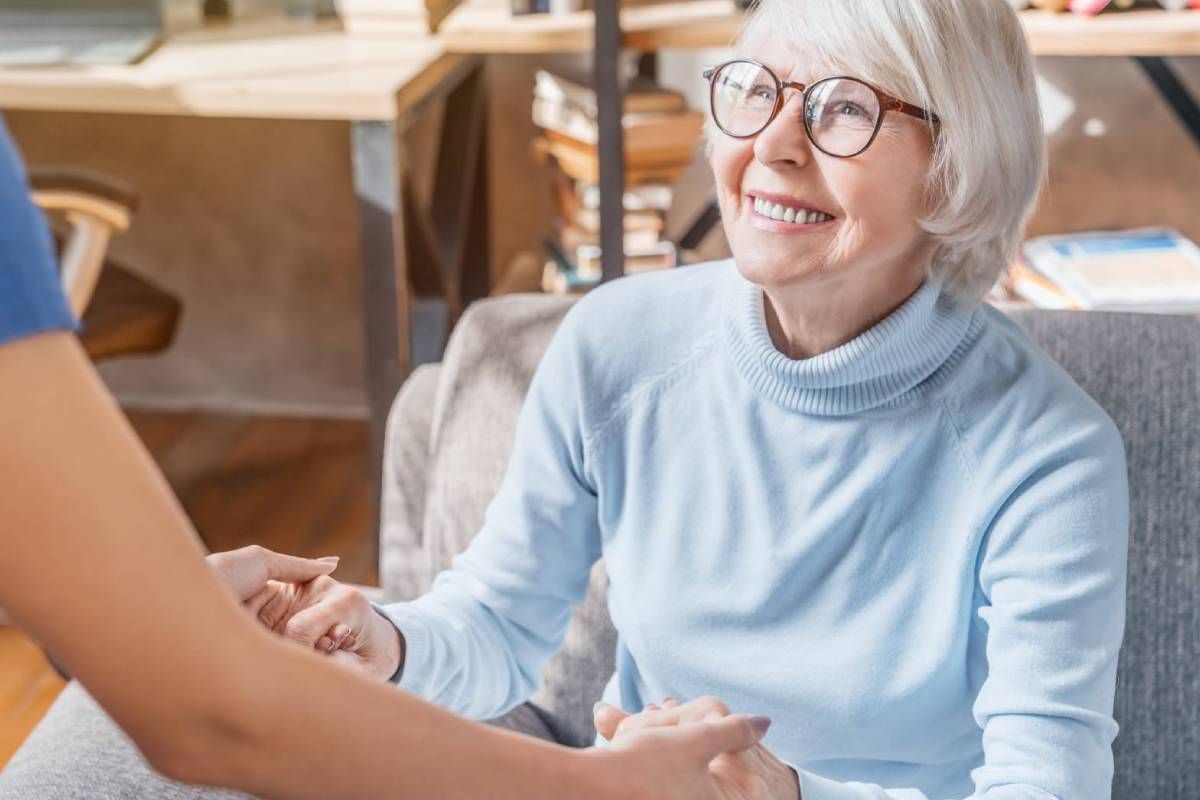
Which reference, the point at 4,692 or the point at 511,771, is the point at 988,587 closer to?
the point at 511,771

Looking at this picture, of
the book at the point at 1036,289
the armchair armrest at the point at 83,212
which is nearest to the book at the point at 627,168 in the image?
the book at the point at 1036,289

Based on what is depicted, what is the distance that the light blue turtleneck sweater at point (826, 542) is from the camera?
3.63 ft

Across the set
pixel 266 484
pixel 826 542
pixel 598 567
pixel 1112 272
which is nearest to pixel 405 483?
pixel 598 567

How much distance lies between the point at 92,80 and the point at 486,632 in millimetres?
1351

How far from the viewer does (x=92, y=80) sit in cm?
224

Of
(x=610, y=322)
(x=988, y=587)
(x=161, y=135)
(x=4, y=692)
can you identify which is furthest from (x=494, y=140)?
(x=988, y=587)

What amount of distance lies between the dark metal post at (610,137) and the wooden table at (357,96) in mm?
284

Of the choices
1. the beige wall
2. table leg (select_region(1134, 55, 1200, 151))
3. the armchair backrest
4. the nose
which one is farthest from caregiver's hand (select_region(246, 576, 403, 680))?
table leg (select_region(1134, 55, 1200, 151))

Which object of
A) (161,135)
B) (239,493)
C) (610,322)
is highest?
(610,322)

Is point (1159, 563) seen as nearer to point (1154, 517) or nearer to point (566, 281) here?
point (1154, 517)

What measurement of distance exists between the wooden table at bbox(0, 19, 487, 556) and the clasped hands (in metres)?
1.13

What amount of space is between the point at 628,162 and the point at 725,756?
157cm

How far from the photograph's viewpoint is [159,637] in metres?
0.60

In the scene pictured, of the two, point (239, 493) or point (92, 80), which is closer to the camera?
point (92, 80)
